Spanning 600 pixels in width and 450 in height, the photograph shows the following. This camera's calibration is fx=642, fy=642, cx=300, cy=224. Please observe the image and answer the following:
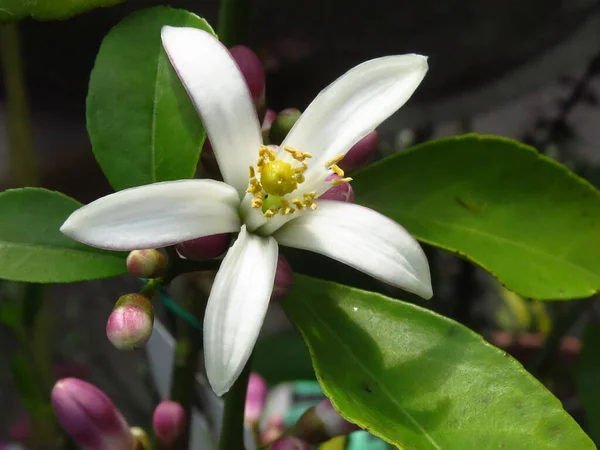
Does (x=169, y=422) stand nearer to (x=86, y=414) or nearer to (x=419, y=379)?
(x=86, y=414)

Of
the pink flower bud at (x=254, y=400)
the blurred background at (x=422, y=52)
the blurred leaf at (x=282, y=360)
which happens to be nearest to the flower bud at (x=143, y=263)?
the pink flower bud at (x=254, y=400)

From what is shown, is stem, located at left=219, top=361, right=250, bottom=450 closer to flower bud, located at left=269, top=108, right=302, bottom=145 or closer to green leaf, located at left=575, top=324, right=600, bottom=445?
flower bud, located at left=269, top=108, right=302, bottom=145

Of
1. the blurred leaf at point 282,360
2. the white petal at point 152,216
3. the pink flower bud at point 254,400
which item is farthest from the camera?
the blurred leaf at point 282,360

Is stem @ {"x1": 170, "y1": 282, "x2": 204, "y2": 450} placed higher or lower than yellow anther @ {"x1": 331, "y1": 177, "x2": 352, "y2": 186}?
lower

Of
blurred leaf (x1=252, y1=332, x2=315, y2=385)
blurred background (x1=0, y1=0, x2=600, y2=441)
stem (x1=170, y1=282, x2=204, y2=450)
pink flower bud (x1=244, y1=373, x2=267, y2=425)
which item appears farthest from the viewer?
blurred background (x1=0, y1=0, x2=600, y2=441)

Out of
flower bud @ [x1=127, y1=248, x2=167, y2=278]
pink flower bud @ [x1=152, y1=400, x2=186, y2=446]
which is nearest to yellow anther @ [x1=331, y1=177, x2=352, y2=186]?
flower bud @ [x1=127, y1=248, x2=167, y2=278]

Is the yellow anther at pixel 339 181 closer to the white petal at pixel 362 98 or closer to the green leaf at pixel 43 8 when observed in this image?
the white petal at pixel 362 98
